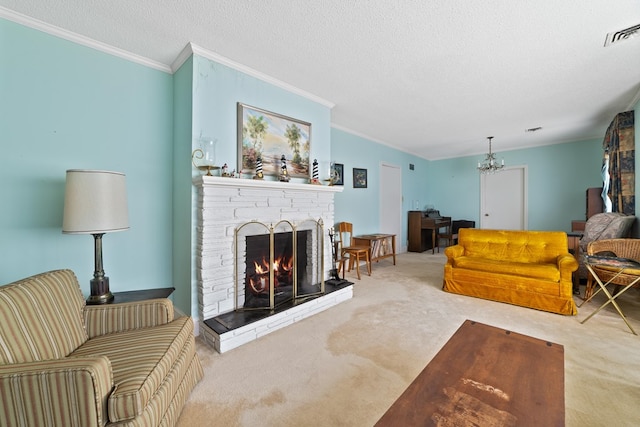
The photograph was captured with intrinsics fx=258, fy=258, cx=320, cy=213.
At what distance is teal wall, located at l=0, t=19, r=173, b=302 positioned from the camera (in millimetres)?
1867

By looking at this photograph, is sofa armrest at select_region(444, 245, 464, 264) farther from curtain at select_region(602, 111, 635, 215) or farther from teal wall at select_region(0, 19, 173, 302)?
teal wall at select_region(0, 19, 173, 302)

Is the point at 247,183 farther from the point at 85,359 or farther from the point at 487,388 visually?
the point at 487,388

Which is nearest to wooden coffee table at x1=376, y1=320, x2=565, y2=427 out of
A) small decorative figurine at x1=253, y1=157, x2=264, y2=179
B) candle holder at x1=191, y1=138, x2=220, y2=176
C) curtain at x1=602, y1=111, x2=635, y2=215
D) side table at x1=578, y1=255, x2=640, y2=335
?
side table at x1=578, y1=255, x2=640, y2=335

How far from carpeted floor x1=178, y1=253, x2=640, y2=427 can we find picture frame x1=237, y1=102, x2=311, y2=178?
5.28 feet

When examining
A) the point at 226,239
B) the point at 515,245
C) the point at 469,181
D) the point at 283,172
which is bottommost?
the point at 515,245

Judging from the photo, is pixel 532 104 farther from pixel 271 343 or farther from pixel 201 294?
pixel 201 294

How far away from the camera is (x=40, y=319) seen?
1.22 m

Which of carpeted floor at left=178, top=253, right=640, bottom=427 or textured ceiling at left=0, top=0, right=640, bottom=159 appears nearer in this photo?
carpeted floor at left=178, top=253, right=640, bottom=427

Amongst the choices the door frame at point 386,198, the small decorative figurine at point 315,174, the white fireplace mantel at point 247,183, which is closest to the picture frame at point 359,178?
the door frame at point 386,198

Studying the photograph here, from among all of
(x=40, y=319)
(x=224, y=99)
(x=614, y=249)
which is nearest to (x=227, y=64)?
(x=224, y=99)

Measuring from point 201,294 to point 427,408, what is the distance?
192 centimetres

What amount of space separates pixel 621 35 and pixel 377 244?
3814 mm

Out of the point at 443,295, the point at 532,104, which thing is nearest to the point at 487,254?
the point at 443,295

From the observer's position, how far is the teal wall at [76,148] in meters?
1.87
